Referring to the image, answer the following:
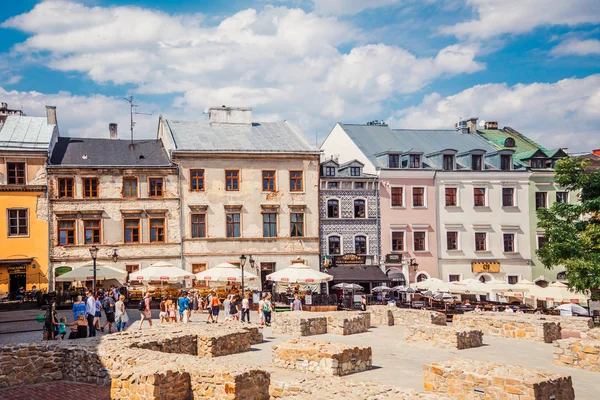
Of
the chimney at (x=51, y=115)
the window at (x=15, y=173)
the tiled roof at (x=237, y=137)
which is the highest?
the chimney at (x=51, y=115)

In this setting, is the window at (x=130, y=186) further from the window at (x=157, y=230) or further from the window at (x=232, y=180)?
the window at (x=232, y=180)

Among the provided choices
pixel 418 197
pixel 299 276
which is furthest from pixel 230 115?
pixel 299 276

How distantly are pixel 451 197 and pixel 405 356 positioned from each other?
25801mm

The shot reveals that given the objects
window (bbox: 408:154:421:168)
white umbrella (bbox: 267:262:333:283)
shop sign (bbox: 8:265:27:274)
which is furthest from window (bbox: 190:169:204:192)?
window (bbox: 408:154:421:168)

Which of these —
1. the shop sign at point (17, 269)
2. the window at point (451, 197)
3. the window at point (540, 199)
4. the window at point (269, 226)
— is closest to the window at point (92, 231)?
the shop sign at point (17, 269)

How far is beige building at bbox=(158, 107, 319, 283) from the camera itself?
41688mm

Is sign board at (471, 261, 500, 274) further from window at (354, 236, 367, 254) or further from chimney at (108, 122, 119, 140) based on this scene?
chimney at (108, 122, 119, 140)

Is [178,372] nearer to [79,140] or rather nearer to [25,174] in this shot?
[25,174]

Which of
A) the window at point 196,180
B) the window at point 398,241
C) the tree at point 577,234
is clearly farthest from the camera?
the window at point 398,241

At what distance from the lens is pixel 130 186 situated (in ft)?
134

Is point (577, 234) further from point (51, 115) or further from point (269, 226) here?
point (51, 115)

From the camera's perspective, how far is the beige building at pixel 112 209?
130 ft

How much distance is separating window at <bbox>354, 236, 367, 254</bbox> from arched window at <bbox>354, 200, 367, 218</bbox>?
58.5 inches

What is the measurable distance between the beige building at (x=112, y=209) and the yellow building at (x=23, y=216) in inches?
23.1
